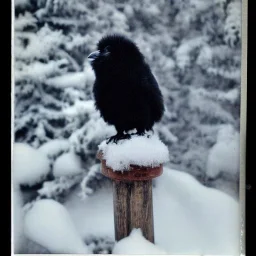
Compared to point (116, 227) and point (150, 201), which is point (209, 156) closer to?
point (150, 201)

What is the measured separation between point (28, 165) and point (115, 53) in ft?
2.32

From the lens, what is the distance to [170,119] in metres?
1.75

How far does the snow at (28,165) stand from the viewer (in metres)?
1.72

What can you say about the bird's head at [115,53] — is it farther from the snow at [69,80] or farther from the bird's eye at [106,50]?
the snow at [69,80]

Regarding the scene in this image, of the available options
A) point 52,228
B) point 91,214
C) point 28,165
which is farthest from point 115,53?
point 52,228

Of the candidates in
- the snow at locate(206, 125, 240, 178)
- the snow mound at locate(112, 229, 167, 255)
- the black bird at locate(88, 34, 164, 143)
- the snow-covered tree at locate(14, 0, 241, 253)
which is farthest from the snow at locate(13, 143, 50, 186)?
the snow at locate(206, 125, 240, 178)

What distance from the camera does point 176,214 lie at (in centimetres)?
175

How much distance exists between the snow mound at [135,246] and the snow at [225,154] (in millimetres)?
461

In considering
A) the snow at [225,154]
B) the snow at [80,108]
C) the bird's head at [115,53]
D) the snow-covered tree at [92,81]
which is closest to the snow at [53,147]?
the snow-covered tree at [92,81]

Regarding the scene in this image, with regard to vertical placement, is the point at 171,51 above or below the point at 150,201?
above

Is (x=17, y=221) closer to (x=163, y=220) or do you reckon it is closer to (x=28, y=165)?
(x=28, y=165)

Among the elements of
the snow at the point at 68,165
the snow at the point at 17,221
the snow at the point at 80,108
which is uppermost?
the snow at the point at 80,108
